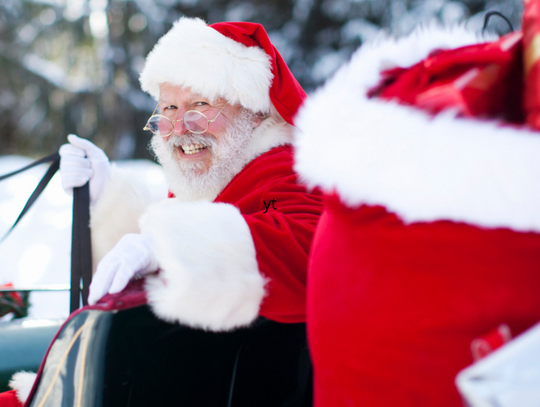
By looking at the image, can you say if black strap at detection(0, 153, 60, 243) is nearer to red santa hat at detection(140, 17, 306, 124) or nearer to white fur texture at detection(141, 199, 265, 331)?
red santa hat at detection(140, 17, 306, 124)

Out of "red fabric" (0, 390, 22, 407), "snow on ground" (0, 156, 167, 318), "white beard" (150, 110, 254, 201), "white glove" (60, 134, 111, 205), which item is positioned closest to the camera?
"red fabric" (0, 390, 22, 407)

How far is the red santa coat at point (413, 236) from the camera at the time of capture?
2.04ft

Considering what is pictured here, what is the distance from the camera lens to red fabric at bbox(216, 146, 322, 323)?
3.69ft

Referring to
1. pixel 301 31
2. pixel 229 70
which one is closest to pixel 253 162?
pixel 229 70

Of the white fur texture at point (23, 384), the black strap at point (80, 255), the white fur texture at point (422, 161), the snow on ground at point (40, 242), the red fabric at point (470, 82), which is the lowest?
the snow on ground at point (40, 242)

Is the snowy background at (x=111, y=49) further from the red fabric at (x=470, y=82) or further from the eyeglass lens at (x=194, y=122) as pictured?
the red fabric at (x=470, y=82)

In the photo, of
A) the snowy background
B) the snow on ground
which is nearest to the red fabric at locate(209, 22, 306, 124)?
the snow on ground

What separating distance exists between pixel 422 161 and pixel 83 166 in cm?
144

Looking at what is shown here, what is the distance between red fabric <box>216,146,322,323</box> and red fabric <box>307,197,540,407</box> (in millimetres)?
334

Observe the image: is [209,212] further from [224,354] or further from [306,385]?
[306,385]

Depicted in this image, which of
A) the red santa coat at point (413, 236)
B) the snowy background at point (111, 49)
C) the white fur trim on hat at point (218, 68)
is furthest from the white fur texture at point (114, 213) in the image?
the snowy background at point (111, 49)

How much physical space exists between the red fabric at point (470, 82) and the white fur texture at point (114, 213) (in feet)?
4.55

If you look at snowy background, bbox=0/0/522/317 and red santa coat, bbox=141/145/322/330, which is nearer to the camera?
red santa coat, bbox=141/145/322/330

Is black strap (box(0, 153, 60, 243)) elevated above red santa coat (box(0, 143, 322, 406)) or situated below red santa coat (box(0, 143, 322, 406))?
above
